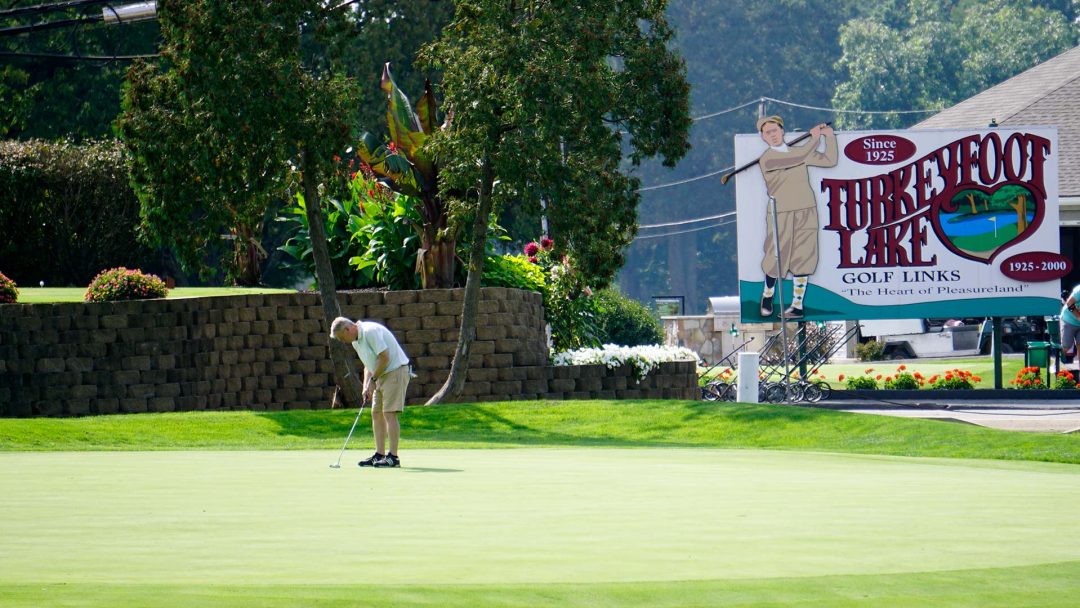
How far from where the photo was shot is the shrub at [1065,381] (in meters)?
31.3

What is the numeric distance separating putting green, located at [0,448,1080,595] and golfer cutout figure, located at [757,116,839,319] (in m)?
18.1

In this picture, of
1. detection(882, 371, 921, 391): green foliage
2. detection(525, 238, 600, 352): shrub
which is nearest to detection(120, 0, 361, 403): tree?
detection(525, 238, 600, 352): shrub

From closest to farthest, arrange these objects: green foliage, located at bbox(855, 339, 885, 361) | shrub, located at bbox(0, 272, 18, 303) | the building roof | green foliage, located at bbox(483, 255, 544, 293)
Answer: shrub, located at bbox(0, 272, 18, 303) → green foliage, located at bbox(483, 255, 544, 293) → the building roof → green foliage, located at bbox(855, 339, 885, 361)

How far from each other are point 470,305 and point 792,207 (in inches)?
412

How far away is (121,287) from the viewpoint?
2467cm

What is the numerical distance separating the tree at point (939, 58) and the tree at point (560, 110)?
196 ft

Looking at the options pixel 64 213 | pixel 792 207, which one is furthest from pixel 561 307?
pixel 64 213

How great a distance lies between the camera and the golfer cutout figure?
31609 mm

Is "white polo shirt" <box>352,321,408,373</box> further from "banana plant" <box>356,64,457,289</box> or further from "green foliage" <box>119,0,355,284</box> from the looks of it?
"banana plant" <box>356,64,457,289</box>

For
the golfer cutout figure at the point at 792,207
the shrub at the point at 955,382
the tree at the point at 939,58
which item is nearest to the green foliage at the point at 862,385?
the shrub at the point at 955,382

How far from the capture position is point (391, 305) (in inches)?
992

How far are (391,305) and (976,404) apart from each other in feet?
41.0

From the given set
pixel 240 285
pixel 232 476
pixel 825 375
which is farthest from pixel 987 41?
pixel 232 476

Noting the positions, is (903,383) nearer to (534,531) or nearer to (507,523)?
(507,523)
